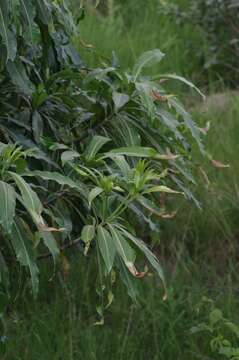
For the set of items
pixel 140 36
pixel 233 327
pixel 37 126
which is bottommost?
pixel 233 327

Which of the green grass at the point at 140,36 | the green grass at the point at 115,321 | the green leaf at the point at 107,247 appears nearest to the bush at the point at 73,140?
the green leaf at the point at 107,247

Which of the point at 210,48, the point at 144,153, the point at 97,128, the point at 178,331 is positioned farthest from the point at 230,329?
the point at 210,48

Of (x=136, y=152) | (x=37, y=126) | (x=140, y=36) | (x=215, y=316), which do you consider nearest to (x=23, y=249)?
(x=136, y=152)

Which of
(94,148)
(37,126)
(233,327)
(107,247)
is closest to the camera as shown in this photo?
(107,247)

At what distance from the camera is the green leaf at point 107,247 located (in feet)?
7.41

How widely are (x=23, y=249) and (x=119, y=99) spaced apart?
22.7 inches

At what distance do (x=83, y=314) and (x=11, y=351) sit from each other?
440mm

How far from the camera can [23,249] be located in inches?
92.1

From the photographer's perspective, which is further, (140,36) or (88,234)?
(140,36)

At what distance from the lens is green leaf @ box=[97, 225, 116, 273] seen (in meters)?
2.26

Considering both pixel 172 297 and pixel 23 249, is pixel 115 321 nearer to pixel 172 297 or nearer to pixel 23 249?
pixel 172 297

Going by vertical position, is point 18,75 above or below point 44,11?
below

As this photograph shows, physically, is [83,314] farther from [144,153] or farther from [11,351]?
[144,153]

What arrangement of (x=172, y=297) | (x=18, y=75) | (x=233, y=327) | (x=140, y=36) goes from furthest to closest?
(x=140, y=36) < (x=172, y=297) < (x=233, y=327) < (x=18, y=75)
